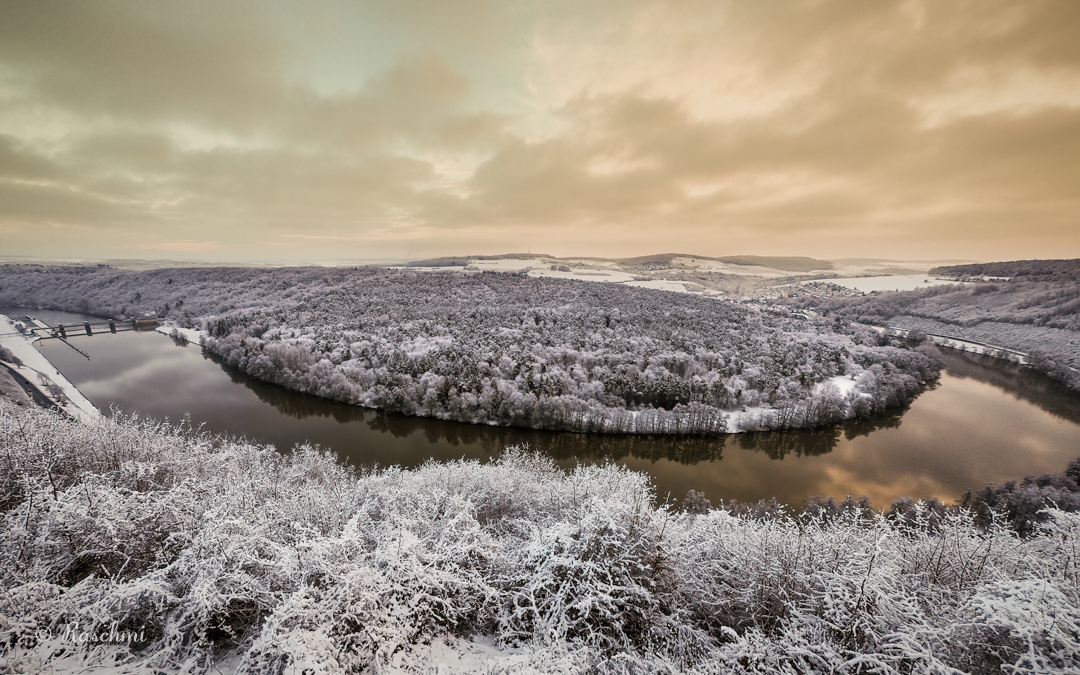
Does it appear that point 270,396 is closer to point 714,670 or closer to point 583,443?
point 583,443

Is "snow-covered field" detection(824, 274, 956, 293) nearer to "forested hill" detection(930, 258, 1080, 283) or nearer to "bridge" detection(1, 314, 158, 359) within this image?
"forested hill" detection(930, 258, 1080, 283)

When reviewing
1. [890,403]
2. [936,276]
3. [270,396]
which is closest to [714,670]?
[270,396]

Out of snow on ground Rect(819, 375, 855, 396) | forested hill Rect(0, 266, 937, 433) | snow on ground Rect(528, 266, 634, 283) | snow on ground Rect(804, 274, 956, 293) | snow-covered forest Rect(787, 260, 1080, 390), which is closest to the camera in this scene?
forested hill Rect(0, 266, 937, 433)

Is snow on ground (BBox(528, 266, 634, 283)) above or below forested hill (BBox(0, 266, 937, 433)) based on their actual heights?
above

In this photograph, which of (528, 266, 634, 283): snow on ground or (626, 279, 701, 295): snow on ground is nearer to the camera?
(626, 279, 701, 295): snow on ground

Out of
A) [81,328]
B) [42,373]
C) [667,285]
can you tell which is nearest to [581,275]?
[667,285]

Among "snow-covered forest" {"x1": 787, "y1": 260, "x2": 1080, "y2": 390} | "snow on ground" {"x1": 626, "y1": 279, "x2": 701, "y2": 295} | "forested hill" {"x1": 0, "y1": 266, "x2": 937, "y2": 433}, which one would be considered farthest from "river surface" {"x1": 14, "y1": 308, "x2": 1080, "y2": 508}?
"snow on ground" {"x1": 626, "y1": 279, "x2": 701, "y2": 295}

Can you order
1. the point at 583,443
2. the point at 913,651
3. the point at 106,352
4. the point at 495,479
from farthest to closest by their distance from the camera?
1. the point at 106,352
2. the point at 583,443
3. the point at 495,479
4. the point at 913,651
